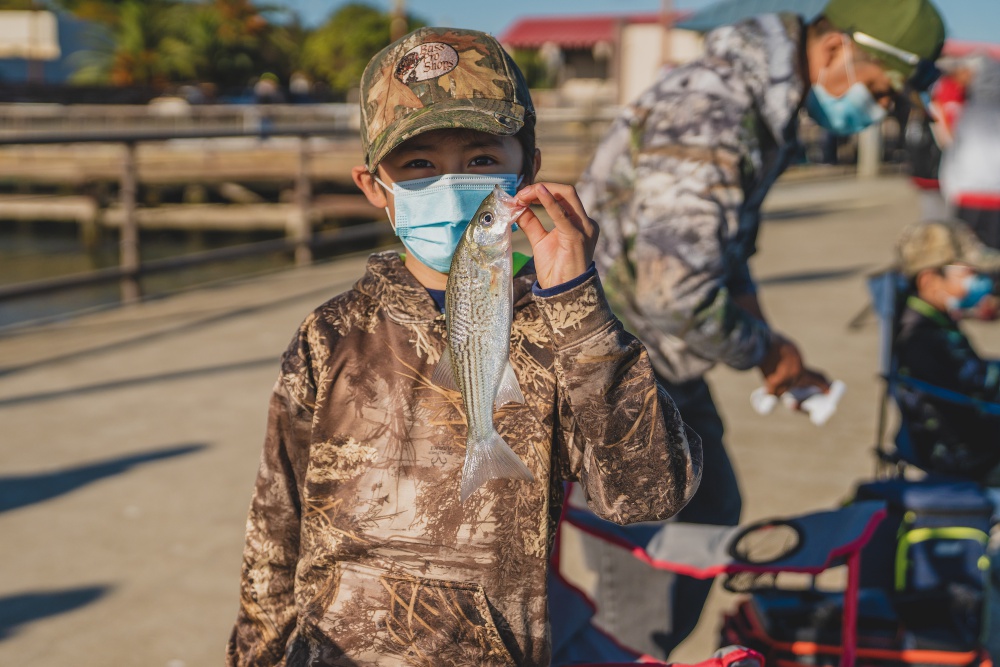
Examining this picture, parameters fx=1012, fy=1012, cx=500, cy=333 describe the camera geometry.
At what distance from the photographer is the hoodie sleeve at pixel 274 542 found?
1895 millimetres

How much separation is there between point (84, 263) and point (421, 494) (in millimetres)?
21131

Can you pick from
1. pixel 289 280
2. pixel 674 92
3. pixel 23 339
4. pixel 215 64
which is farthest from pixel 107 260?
pixel 215 64

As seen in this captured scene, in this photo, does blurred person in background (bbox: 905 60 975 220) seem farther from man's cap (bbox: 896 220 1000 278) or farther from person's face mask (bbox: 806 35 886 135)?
person's face mask (bbox: 806 35 886 135)

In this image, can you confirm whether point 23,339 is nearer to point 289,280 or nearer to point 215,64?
point 289,280

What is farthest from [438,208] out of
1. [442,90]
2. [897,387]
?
[897,387]

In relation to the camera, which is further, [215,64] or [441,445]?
[215,64]

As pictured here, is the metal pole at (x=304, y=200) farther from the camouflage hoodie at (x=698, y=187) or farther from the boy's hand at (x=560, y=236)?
the boy's hand at (x=560, y=236)

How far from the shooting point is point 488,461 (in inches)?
60.9

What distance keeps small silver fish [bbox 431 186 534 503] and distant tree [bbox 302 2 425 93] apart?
164ft

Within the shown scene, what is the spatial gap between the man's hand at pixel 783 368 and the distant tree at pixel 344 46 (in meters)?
48.9

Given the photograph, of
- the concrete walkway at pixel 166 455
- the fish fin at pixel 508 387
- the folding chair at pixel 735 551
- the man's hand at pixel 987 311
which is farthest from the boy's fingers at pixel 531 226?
the man's hand at pixel 987 311

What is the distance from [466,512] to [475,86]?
74cm

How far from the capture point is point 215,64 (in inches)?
1827

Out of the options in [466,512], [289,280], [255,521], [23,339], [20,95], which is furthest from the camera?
[20,95]
